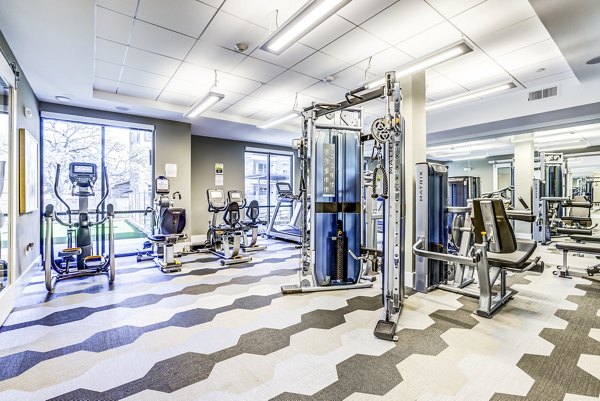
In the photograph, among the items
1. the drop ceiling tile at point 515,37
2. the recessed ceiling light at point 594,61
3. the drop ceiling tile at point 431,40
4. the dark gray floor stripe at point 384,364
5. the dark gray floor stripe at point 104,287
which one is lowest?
the dark gray floor stripe at point 384,364

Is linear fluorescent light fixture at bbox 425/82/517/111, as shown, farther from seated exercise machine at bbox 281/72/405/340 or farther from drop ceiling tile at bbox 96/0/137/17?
drop ceiling tile at bbox 96/0/137/17

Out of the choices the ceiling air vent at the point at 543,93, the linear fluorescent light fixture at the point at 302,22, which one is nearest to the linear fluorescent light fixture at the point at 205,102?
the linear fluorescent light fixture at the point at 302,22

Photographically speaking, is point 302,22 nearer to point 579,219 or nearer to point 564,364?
point 564,364

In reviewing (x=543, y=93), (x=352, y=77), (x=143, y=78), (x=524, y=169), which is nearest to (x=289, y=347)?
(x=352, y=77)

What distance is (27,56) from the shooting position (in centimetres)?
347

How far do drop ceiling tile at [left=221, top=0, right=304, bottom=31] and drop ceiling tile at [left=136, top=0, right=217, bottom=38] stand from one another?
0.21 meters

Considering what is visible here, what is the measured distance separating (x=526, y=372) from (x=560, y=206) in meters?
7.92

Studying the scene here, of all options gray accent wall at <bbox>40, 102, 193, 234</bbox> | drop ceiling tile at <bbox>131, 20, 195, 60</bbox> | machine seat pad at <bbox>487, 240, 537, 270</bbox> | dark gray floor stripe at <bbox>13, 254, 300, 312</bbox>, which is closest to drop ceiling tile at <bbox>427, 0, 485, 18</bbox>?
machine seat pad at <bbox>487, 240, 537, 270</bbox>

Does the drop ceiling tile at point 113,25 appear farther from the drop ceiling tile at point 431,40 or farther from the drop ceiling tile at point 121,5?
the drop ceiling tile at point 431,40

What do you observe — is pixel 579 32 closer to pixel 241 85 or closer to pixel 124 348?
pixel 241 85

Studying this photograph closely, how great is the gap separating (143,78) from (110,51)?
2.87 ft

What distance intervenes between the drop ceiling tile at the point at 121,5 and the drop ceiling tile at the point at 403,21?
231cm

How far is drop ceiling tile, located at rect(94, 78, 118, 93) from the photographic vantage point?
473cm

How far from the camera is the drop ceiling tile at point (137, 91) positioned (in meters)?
5.01
